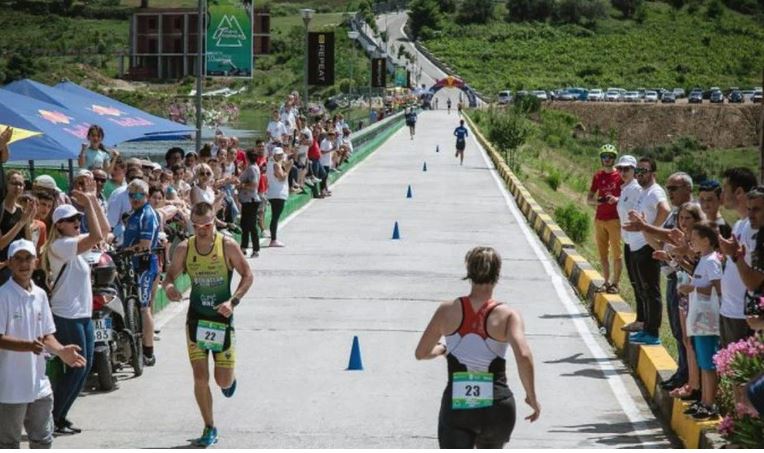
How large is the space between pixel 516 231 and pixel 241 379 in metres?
14.8

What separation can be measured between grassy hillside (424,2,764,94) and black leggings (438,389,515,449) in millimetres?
150885

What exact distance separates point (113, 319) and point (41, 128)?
722 cm

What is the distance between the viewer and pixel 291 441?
10484mm

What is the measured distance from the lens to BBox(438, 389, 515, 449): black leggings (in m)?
7.76

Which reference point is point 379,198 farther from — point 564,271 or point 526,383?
point 526,383

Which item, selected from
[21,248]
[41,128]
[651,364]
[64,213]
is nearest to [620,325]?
[651,364]

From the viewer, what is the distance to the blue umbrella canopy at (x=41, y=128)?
60.9ft

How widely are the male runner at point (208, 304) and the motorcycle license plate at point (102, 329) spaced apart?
1.34 metres

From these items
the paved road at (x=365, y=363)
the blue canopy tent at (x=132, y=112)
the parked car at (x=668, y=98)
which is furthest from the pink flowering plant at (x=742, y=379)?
the parked car at (x=668, y=98)

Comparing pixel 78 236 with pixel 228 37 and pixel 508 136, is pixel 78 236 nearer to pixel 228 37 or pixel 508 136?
pixel 228 37

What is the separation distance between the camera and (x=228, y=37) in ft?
103

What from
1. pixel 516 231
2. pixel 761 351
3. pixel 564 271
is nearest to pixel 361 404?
pixel 761 351

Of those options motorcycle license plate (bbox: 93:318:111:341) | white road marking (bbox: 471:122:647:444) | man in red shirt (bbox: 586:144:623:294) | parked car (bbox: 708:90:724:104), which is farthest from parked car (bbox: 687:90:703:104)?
motorcycle license plate (bbox: 93:318:111:341)

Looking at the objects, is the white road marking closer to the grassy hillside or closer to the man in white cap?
the man in white cap
